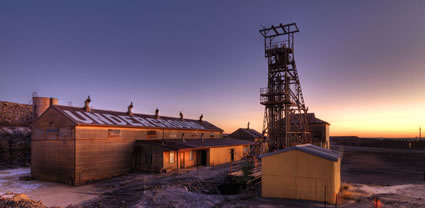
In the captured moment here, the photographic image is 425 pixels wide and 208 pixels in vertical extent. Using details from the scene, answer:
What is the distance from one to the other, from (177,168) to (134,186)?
901 cm

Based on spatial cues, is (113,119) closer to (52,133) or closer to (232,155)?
(52,133)

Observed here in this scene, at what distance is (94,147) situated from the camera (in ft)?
80.7

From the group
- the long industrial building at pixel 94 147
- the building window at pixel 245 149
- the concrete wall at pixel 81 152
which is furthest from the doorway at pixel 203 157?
the building window at pixel 245 149

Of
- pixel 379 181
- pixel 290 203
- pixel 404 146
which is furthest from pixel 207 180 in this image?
pixel 404 146

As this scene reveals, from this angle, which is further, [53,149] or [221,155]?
[221,155]

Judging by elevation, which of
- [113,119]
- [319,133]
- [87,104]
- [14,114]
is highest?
[87,104]

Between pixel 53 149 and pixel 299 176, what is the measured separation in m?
23.5

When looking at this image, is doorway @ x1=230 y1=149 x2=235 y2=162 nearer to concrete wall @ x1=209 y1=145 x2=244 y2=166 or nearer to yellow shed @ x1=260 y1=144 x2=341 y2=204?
concrete wall @ x1=209 y1=145 x2=244 y2=166

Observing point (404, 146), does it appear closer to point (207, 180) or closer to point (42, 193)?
point (207, 180)

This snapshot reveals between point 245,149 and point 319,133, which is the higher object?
point 319,133

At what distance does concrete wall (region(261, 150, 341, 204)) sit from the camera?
1599 cm

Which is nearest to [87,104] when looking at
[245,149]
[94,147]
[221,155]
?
[94,147]

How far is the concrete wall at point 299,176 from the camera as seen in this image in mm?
15992

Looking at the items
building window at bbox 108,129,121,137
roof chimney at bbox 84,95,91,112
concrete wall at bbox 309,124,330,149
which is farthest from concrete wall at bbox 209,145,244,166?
roof chimney at bbox 84,95,91,112
